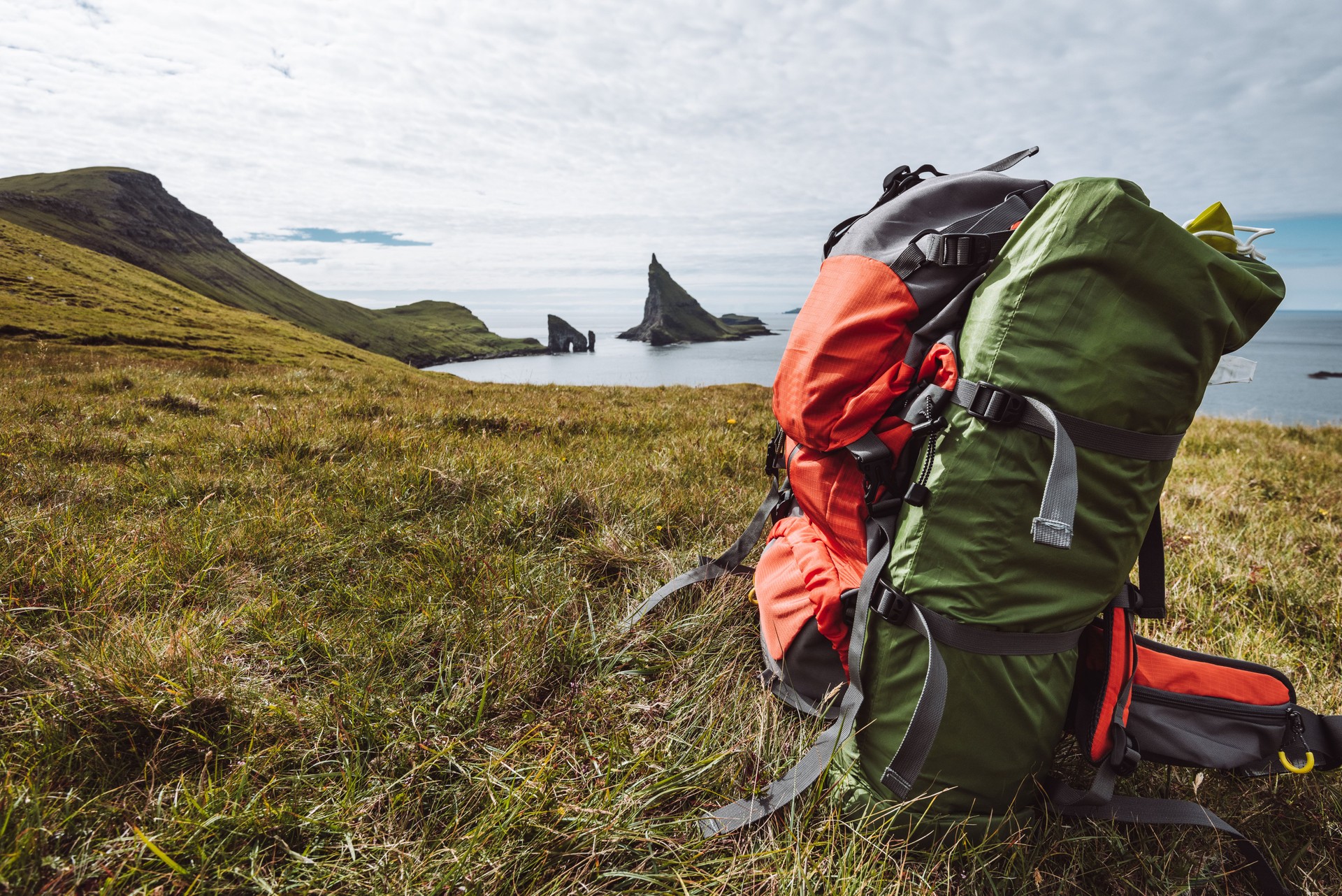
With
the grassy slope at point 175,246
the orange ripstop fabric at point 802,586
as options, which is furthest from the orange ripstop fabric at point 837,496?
the grassy slope at point 175,246

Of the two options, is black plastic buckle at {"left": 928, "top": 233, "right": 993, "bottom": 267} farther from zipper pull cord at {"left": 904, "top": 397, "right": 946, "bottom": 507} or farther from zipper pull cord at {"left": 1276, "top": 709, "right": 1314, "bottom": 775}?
zipper pull cord at {"left": 1276, "top": 709, "right": 1314, "bottom": 775}

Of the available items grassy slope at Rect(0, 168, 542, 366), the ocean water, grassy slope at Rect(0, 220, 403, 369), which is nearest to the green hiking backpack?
the ocean water

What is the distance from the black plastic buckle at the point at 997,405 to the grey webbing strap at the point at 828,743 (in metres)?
0.55

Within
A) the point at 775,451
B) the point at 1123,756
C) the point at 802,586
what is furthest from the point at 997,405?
the point at 775,451

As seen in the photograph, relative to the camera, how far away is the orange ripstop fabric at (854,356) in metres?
2.15

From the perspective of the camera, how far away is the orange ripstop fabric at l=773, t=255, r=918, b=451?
7.04ft

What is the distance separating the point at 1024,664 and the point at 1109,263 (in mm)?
1314

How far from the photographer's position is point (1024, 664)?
184cm

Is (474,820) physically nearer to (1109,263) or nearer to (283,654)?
(283,654)

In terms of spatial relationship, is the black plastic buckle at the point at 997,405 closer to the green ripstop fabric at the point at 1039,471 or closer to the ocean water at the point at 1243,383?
the green ripstop fabric at the point at 1039,471

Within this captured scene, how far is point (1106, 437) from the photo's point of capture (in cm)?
173

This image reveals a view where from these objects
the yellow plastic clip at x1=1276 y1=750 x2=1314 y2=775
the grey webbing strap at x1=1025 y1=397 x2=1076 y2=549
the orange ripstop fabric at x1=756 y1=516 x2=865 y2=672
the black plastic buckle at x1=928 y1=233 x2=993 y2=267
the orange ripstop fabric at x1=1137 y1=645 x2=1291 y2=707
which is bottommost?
the yellow plastic clip at x1=1276 y1=750 x2=1314 y2=775

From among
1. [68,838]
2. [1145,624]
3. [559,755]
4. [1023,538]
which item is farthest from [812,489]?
[68,838]

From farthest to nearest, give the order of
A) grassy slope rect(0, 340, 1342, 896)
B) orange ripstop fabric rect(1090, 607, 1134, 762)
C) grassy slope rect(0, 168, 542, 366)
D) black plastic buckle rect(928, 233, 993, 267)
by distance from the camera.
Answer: grassy slope rect(0, 168, 542, 366)
black plastic buckle rect(928, 233, 993, 267)
orange ripstop fabric rect(1090, 607, 1134, 762)
grassy slope rect(0, 340, 1342, 896)
